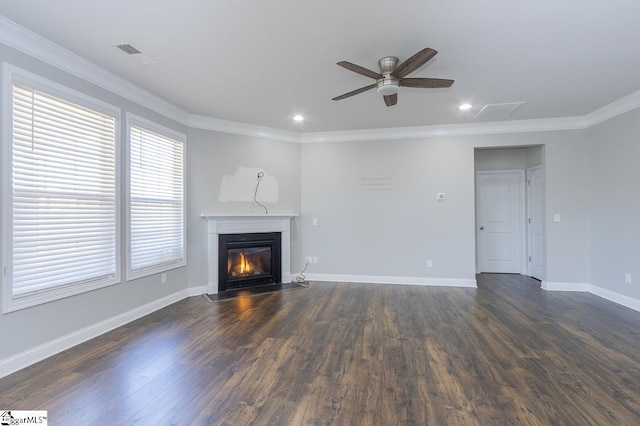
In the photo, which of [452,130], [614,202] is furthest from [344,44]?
[614,202]

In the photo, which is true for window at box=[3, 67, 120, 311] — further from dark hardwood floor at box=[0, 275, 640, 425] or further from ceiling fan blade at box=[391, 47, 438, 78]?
ceiling fan blade at box=[391, 47, 438, 78]

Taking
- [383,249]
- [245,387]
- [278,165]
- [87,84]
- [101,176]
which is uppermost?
[87,84]

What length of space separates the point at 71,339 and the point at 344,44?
3660 millimetres

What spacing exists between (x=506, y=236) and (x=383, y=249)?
2.75 meters

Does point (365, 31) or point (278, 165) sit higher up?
point (365, 31)

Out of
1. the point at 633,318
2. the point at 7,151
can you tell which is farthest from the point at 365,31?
the point at 633,318

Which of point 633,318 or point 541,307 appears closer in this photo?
point 633,318

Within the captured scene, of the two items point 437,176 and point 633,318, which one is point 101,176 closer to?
point 437,176

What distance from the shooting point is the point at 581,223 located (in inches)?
181

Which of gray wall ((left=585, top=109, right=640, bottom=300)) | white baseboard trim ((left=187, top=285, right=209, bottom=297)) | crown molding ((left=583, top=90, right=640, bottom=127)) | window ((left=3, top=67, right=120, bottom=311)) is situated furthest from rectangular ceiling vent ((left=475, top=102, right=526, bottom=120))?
white baseboard trim ((left=187, top=285, right=209, bottom=297))

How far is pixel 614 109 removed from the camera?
403 cm

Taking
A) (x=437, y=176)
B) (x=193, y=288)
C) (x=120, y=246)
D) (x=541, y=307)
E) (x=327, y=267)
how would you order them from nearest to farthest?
(x=120, y=246) < (x=541, y=307) < (x=193, y=288) < (x=437, y=176) < (x=327, y=267)

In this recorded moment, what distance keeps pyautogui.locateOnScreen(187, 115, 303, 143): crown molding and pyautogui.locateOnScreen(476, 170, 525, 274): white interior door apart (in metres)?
3.96

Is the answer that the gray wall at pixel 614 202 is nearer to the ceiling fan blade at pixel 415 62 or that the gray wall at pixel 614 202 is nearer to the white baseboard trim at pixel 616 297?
the white baseboard trim at pixel 616 297
